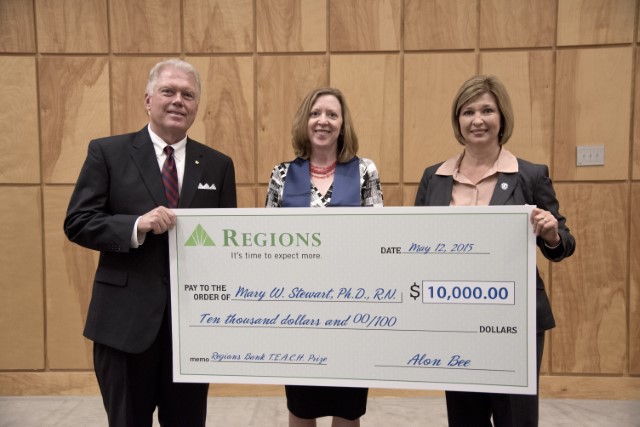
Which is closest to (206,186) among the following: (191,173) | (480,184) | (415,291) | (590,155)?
(191,173)

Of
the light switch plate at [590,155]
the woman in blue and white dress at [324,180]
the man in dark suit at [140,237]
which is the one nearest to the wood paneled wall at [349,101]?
the light switch plate at [590,155]

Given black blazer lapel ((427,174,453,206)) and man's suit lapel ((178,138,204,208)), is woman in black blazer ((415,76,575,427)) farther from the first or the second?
man's suit lapel ((178,138,204,208))

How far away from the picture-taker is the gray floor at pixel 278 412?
2996 millimetres

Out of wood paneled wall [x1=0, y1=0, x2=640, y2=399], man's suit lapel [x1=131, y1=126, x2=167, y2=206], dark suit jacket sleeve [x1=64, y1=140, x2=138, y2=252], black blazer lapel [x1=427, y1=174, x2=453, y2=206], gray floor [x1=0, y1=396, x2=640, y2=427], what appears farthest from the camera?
wood paneled wall [x1=0, y1=0, x2=640, y2=399]

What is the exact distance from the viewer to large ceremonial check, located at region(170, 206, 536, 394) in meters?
1.56

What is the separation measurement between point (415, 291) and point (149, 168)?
109 cm

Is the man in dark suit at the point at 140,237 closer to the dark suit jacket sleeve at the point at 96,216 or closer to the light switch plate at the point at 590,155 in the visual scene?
the dark suit jacket sleeve at the point at 96,216

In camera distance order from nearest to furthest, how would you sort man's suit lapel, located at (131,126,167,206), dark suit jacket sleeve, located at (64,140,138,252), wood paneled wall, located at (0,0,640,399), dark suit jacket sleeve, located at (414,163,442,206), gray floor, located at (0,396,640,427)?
1. dark suit jacket sleeve, located at (64,140,138,252)
2. man's suit lapel, located at (131,126,167,206)
3. dark suit jacket sleeve, located at (414,163,442,206)
4. gray floor, located at (0,396,640,427)
5. wood paneled wall, located at (0,0,640,399)

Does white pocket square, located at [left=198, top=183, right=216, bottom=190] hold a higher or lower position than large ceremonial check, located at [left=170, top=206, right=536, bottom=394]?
higher

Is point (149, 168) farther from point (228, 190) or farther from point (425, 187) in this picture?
point (425, 187)

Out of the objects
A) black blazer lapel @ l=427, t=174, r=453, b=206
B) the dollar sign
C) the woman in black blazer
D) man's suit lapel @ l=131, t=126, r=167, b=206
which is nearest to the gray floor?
the woman in black blazer

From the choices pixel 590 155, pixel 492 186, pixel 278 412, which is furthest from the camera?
pixel 590 155

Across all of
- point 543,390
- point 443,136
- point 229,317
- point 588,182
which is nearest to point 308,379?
point 229,317

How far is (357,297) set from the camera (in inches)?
64.7
